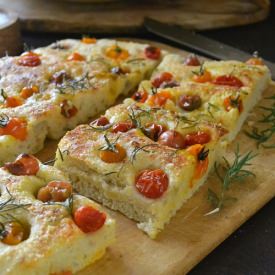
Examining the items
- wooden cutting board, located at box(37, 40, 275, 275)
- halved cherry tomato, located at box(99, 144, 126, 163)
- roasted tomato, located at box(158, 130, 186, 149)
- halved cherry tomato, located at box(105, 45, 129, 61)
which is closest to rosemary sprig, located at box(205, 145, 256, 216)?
wooden cutting board, located at box(37, 40, 275, 275)

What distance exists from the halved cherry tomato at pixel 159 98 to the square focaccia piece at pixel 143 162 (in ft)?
1.05

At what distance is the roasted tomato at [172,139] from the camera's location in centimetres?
452

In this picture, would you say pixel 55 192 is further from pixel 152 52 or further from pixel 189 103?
pixel 152 52

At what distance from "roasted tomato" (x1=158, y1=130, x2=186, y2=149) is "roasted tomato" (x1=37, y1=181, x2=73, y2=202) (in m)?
0.96

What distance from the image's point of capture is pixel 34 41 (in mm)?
7035

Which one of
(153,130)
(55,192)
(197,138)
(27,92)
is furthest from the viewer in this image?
(27,92)

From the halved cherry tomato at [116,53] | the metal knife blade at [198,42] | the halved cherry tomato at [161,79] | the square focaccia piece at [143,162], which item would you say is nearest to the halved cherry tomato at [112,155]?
the square focaccia piece at [143,162]

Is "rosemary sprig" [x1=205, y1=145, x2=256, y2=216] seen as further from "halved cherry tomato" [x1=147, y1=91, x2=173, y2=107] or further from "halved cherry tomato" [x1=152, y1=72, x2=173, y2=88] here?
"halved cherry tomato" [x1=152, y1=72, x2=173, y2=88]

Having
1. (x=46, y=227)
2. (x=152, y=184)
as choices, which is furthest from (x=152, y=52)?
(x=46, y=227)

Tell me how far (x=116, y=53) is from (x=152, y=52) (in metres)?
0.39

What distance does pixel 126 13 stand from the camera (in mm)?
7285

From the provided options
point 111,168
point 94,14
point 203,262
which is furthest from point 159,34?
point 203,262

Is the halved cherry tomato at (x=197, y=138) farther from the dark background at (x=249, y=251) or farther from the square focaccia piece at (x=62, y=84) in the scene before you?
the square focaccia piece at (x=62, y=84)

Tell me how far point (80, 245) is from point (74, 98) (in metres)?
1.97
